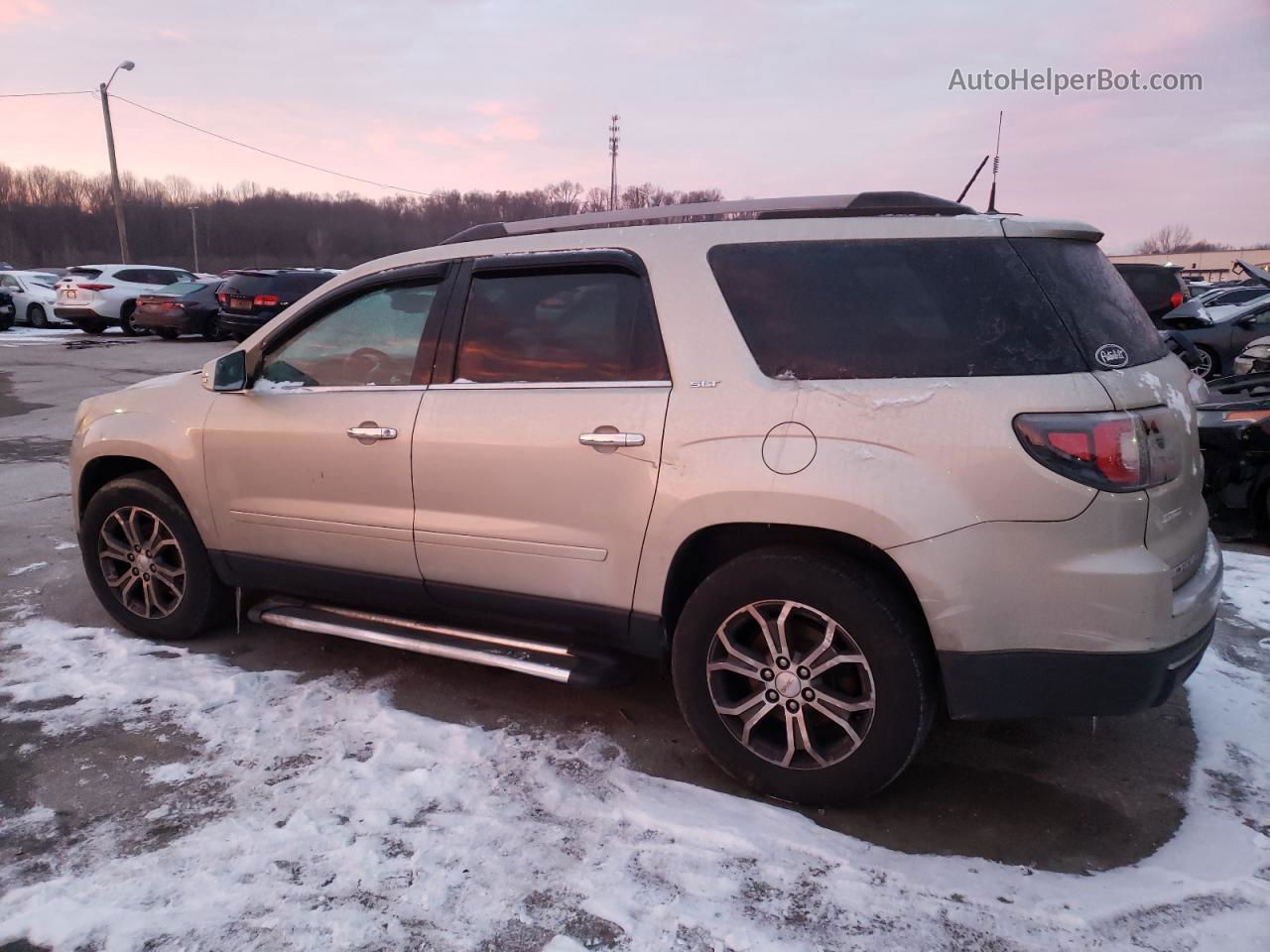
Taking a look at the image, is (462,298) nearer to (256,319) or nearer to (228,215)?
(256,319)

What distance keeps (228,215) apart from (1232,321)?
297ft

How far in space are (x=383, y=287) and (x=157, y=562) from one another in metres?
1.75

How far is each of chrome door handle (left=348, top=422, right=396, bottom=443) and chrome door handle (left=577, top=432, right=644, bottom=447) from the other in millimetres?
866

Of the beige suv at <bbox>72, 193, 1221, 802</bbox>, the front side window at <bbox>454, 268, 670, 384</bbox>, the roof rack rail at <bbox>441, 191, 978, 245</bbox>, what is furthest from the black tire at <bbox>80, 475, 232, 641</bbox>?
the roof rack rail at <bbox>441, 191, 978, 245</bbox>

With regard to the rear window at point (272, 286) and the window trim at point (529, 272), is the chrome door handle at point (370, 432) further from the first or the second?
the rear window at point (272, 286)

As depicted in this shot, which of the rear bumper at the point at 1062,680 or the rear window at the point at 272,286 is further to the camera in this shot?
the rear window at the point at 272,286

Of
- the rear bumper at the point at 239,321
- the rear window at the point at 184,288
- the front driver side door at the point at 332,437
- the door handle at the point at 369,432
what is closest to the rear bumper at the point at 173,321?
the rear window at the point at 184,288

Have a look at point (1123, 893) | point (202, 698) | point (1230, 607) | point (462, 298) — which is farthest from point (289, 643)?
point (1230, 607)

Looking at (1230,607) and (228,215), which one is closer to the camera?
(1230,607)

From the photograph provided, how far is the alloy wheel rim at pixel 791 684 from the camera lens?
270 cm

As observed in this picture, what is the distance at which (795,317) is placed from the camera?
9.24 ft

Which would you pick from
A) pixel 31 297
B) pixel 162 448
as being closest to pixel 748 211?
pixel 162 448

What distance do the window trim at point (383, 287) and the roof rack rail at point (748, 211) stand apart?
191mm

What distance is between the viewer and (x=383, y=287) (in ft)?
12.1
